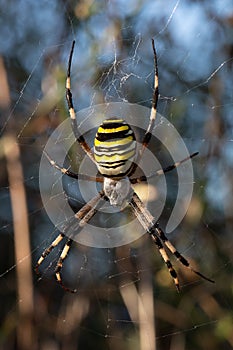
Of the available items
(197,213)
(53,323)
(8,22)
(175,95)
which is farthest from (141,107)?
(8,22)

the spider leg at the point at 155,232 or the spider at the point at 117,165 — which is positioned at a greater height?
the spider at the point at 117,165

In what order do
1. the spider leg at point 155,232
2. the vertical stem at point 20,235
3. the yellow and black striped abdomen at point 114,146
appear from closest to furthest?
the yellow and black striped abdomen at point 114,146, the spider leg at point 155,232, the vertical stem at point 20,235

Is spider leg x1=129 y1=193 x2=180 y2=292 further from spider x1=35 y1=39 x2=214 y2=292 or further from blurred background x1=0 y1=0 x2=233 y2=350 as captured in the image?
blurred background x1=0 y1=0 x2=233 y2=350

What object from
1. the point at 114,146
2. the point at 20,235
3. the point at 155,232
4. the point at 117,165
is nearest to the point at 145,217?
the point at 155,232

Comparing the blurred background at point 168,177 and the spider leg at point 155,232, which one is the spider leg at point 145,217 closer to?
the spider leg at point 155,232

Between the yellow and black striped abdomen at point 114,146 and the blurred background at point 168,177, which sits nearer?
the yellow and black striped abdomen at point 114,146

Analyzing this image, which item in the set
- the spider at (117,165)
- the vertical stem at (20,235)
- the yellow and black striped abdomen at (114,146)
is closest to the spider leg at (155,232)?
the spider at (117,165)

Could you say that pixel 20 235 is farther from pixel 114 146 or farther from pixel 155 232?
pixel 114 146

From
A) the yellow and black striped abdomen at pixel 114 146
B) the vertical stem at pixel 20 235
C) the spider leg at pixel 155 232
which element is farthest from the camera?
the vertical stem at pixel 20 235
